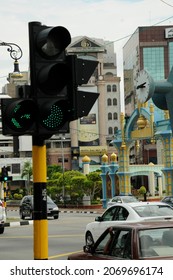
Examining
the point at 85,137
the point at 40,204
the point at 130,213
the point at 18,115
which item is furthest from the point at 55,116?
the point at 85,137

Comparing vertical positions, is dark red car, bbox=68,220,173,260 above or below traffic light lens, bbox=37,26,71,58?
below

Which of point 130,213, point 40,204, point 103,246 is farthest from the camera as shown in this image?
point 130,213

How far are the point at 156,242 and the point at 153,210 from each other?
25.7 ft

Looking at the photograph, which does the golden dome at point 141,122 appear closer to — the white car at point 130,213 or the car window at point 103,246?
the white car at point 130,213

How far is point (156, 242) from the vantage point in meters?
7.72

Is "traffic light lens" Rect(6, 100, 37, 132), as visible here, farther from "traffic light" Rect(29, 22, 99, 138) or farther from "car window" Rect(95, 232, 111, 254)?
"car window" Rect(95, 232, 111, 254)

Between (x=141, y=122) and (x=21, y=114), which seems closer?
(x=21, y=114)

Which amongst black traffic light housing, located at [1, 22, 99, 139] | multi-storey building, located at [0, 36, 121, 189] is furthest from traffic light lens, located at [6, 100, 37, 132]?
multi-storey building, located at [0, 36, 121, 189]

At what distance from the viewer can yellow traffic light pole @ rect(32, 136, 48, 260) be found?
23.8ft

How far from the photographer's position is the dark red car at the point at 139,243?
7.49 metres

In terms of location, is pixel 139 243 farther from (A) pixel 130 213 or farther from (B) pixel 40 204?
(A) pixel 130 213

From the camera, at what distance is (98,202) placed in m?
64.1

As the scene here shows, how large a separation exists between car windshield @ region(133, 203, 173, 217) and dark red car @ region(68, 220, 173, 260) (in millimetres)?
7035
